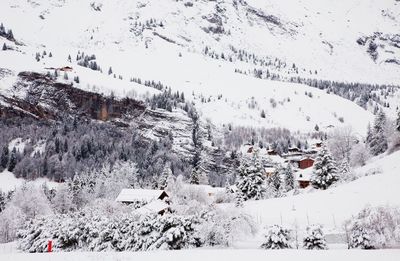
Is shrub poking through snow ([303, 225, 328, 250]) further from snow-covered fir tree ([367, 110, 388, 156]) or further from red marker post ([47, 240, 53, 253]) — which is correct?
snow-covered fir tree ([367, 110, 388, 156])

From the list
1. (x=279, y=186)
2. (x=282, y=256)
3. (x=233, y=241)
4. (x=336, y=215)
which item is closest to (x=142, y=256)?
(x=282, y=256)

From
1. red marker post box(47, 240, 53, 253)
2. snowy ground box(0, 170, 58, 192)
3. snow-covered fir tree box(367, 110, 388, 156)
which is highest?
snow-covered fir tree box(367, 110, 388, 156)

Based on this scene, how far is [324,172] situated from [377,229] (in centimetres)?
4263

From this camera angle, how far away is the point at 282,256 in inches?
1022

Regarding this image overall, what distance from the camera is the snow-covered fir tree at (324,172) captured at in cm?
7044

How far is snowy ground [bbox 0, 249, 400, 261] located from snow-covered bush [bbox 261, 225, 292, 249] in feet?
9.80

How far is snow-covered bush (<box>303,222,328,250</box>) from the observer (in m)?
30.3

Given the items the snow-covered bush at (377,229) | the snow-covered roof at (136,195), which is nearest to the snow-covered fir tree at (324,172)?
the snow-covered roof at (136,195)

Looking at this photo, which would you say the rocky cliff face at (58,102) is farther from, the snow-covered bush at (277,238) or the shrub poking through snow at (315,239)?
the shrub poking through snow at (315,239)

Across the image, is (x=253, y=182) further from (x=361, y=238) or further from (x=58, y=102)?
(x=58, y=102)

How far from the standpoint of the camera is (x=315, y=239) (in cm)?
3052

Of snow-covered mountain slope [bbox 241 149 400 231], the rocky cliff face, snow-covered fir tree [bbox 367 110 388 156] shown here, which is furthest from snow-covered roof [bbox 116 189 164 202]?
the rocky cliff face

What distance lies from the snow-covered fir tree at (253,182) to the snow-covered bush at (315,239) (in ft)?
142

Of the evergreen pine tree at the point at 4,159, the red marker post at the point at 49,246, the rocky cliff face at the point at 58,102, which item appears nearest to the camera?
the red marker post at the point at 49,246
